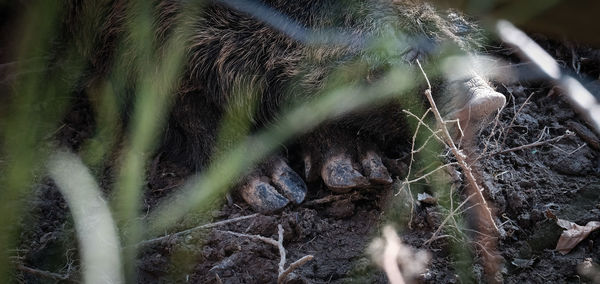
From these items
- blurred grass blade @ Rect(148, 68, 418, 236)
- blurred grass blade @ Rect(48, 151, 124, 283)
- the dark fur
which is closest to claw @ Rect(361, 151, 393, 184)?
the dark fur

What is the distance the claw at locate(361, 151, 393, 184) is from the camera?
7.78 ft

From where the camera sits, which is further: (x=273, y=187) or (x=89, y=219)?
(x=273, y=187)

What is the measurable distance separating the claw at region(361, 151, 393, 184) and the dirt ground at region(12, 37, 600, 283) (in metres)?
0.05

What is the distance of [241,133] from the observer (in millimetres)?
2627

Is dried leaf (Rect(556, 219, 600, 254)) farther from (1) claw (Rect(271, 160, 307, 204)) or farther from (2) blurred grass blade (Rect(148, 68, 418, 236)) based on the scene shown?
(1) claw (Rect(271, 160, 307, 204))

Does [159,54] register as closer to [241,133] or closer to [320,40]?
[241,133]

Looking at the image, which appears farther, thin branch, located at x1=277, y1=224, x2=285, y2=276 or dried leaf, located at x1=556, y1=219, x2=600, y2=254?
dried leaf, located at x1=556, y1=219, x2=600, y2=254

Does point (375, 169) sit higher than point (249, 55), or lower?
lower

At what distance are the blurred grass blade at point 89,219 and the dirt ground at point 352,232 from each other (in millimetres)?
49

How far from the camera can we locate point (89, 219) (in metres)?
2.24

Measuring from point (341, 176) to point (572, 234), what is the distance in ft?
2.90

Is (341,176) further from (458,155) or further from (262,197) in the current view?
(458,155)

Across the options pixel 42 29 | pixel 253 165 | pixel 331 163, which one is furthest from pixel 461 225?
pixel 42 29

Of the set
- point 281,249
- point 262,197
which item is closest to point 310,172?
point 262,197
